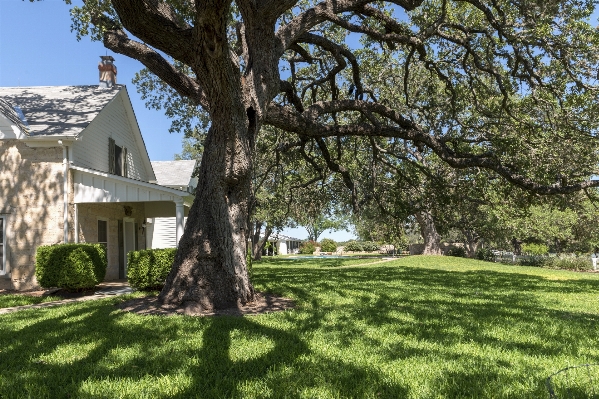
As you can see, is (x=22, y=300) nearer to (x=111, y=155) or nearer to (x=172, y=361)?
(x=111, y=155)

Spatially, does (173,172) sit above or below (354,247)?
above

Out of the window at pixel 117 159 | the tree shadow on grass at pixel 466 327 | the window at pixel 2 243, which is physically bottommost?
the tree shadow on grass at pixel 466 327

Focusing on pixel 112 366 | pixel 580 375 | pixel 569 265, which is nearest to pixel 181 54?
pixel 112 366

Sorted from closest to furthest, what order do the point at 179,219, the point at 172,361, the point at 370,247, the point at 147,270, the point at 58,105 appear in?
the point at 172,361
the point at 147,270
the point at 179,219
the point at 58,105
the point at 370,247

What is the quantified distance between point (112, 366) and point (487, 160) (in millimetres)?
9165

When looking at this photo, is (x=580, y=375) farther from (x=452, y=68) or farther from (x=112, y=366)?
(x=452, y=68)

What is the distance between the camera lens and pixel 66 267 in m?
10.4

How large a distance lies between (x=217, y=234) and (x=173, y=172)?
1870 centimetres

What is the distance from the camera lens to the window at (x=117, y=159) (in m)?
15.2

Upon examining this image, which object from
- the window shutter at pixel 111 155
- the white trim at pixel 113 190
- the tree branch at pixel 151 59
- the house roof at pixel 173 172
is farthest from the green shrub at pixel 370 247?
the tree branch at pixel 151 59

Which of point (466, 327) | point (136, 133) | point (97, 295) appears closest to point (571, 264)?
point (466, 327)

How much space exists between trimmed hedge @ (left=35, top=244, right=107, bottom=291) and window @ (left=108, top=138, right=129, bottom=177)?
502 cm

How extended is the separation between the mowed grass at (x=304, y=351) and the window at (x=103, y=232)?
6.86m

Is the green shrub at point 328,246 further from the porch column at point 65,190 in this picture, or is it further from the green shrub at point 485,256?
the porch column at point 65,190
